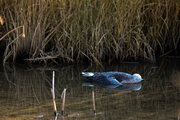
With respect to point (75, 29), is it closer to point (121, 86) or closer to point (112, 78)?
point (112, 78)

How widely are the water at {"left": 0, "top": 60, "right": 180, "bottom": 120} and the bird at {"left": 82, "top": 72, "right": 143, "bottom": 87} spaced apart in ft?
0.45

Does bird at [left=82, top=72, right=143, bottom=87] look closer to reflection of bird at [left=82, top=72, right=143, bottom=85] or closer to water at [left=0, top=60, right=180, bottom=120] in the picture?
reflection of bird at [left=82, top=72, right=143, bottom=85]

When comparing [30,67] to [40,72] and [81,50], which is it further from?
[81,50]

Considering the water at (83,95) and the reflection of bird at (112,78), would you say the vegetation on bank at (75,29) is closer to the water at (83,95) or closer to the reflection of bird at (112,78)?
the water at (83,95)

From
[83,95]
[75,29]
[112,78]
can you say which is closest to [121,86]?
[112,78]

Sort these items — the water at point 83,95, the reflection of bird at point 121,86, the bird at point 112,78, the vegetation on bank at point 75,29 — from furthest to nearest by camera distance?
the vegetation on bank at point 75,29
the bird at point 112,78
the reflection of bird at point 121,86
the water at point 83,95

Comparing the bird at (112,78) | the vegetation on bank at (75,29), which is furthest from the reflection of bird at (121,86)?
the vegetation on bank at (75,29)

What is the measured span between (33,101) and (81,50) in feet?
8.31

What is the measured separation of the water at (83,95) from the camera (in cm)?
412

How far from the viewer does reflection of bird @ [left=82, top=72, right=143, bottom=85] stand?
18.9 feet

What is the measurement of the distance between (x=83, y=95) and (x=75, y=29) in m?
2.26

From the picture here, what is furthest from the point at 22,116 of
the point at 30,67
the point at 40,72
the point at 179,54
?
the point at 179,54

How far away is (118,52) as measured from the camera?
7215 millimetres

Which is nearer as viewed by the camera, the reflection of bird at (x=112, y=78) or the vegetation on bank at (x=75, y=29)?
the reflection of bird at (x=112, y=78)
